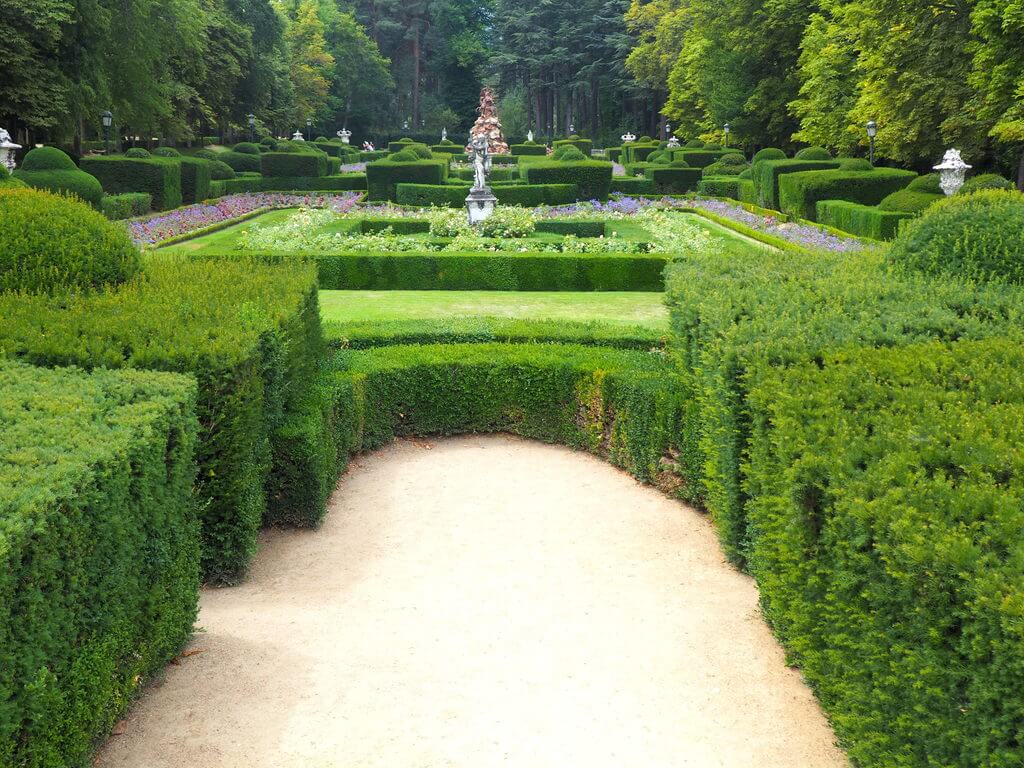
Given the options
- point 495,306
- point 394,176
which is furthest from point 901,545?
point 394,176

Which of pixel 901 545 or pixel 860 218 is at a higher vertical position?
pixel 860 218

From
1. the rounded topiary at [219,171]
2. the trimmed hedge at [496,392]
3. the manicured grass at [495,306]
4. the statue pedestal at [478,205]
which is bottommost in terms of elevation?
the trimmed hedge at [496,392]

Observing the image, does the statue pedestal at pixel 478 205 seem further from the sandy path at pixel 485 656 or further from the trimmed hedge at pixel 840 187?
the sandy path at pixel 485 656

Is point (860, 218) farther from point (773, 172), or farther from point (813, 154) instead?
point (813, 154)

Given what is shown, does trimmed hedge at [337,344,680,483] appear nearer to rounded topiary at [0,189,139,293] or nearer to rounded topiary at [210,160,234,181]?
rounded topiary at [0,189,139,293]

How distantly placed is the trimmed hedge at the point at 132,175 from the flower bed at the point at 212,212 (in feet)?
3.14

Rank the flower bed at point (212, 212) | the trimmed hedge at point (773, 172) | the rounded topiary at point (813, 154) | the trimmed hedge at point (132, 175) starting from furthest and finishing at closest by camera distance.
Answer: the rounded topiary at point (813, 154) → the trimmed hedge at point (773, 172) → the trimmed hedge at point (132, 175) → the flower bed at point (212, 212)

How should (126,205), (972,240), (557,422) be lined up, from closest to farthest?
1. (972,240)
2. (557,422)
3. (126,205)

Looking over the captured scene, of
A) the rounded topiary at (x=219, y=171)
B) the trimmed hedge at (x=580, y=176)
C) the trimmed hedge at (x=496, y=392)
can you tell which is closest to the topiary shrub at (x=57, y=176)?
the trimmed hedge at (x=580, y=176)

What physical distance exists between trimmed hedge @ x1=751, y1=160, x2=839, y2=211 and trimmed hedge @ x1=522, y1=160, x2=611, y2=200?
16.0 feet

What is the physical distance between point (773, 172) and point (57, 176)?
1929 centimetres

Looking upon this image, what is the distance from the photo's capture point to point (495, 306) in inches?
523

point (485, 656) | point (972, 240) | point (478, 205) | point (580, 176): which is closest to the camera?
point (485, 656)

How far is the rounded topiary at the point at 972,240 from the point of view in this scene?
7277 millimetres
